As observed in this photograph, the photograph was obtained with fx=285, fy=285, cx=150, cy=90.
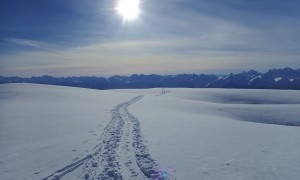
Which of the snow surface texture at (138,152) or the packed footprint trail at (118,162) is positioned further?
the snow surface texture at (138,152)

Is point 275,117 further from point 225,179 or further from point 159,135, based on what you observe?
point 225,179

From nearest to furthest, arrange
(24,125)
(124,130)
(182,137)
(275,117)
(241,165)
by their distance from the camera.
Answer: (241,165) → (182,137) → (124,130) → (24,125) → (275,117)

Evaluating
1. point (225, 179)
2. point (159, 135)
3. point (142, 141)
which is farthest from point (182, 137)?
point (225, 179)

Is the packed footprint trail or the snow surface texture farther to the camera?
the snow surface texture

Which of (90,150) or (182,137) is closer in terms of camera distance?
(90,150)

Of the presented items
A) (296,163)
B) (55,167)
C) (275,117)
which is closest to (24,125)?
(55,167)

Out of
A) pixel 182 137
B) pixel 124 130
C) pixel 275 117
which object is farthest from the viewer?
pixel 275 117

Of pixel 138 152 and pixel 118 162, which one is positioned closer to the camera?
pixel 118 162

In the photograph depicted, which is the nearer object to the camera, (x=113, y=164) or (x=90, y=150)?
(x=113, y=164)

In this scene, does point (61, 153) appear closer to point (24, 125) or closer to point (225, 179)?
point (225, 179)
